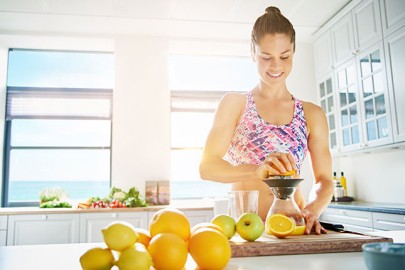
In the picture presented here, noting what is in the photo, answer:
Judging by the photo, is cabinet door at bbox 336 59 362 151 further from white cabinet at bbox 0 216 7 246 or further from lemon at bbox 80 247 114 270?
white cabinet at bbox 0 216 7 246

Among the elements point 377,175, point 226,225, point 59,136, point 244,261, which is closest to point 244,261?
point 244,261

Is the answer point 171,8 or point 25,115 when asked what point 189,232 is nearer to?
point 171,8

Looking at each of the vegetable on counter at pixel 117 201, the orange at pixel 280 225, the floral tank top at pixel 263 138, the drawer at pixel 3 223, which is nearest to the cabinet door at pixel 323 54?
the vegetable on counter at pixel 117 201

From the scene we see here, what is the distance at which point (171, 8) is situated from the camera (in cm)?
380

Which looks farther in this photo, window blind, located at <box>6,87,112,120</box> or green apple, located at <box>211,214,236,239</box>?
window blind, located at <box>6,87,112,120</box>

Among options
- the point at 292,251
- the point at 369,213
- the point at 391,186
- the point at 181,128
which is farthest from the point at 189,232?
the point at 181,128

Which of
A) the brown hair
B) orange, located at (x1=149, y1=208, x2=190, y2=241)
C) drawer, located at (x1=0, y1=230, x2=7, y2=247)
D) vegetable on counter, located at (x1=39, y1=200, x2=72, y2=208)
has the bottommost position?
drawer, located at (x1=0, y1=230, x2=7, y2=247)

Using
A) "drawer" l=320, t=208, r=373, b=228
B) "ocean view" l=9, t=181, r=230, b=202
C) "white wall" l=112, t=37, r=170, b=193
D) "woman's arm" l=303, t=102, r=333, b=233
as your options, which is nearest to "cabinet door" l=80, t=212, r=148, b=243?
"white wall" l=112, t=37, r=170, b=193

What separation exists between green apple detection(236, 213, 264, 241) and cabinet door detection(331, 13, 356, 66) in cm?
315

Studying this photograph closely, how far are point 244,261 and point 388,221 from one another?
2.33 m

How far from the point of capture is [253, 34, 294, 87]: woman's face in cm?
129

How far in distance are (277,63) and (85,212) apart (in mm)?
2837

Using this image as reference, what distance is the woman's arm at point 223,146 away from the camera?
1.25 meters

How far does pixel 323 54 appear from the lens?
14.2ft
